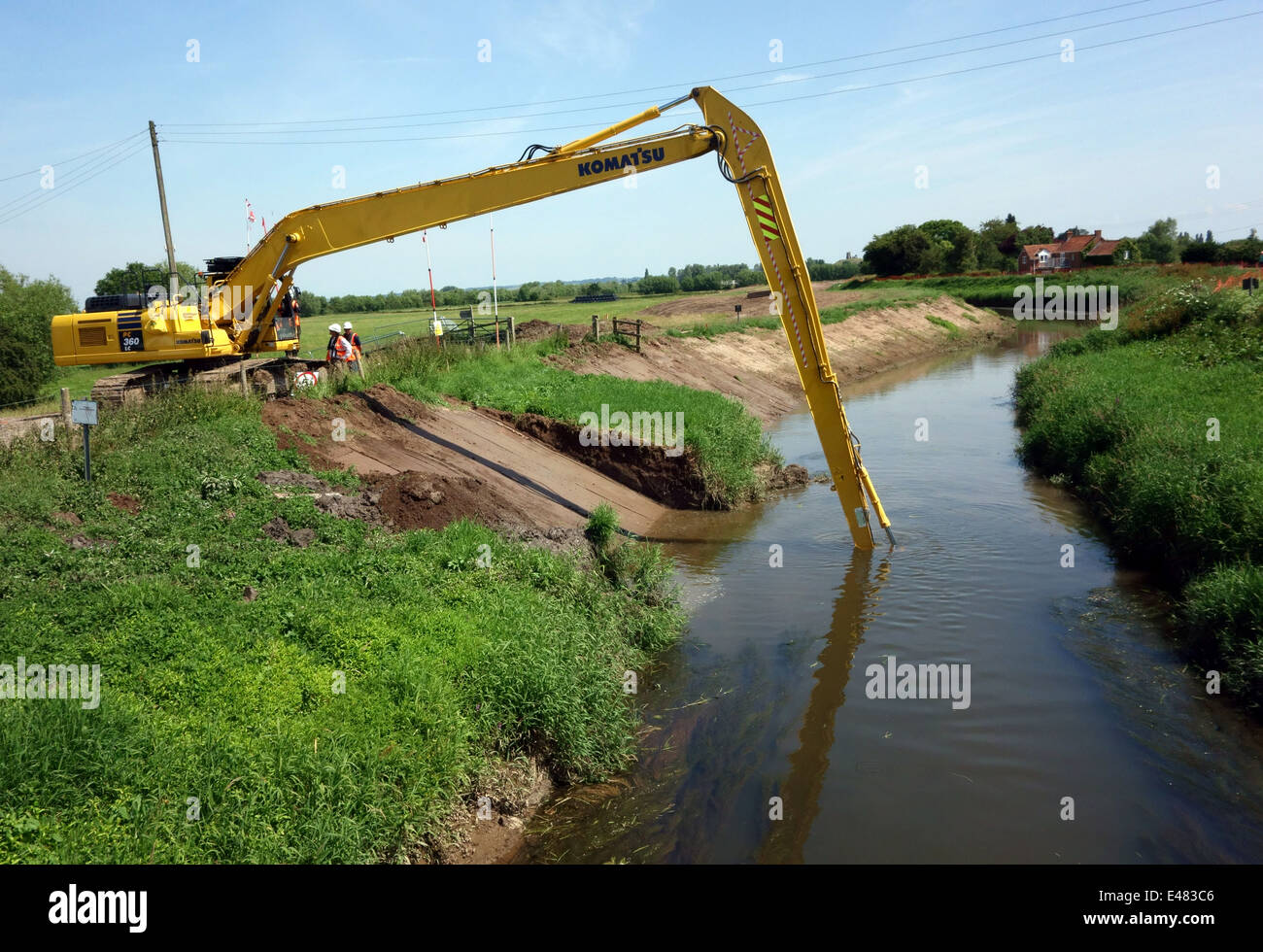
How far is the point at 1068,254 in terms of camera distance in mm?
77625

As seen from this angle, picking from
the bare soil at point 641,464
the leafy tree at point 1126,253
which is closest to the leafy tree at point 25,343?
the bare soil at point 641,464

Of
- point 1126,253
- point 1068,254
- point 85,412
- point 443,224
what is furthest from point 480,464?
point 1068,254

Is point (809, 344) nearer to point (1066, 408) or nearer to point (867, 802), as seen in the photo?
point (867, 802)

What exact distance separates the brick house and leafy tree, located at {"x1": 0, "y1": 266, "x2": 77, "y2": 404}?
72.1 metres

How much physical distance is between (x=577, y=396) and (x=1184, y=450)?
11.4 m

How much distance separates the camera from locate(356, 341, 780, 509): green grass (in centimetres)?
1692

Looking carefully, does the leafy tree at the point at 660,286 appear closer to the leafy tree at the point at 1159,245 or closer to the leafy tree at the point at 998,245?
the leafy tree at the point at 998,245

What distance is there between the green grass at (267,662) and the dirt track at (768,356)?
13.1 metres

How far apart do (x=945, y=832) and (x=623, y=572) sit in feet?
18.8

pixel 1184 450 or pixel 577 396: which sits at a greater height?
pixel 577 396

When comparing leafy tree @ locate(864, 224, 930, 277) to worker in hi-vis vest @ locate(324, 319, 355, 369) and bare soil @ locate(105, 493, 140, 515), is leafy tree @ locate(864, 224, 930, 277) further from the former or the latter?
bare soil @ locate(105, 493, 140, 515)

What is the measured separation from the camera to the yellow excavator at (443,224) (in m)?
12.4

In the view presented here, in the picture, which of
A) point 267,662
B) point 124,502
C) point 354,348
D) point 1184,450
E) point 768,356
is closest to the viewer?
point 267,662

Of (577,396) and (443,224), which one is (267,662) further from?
(577,396)
